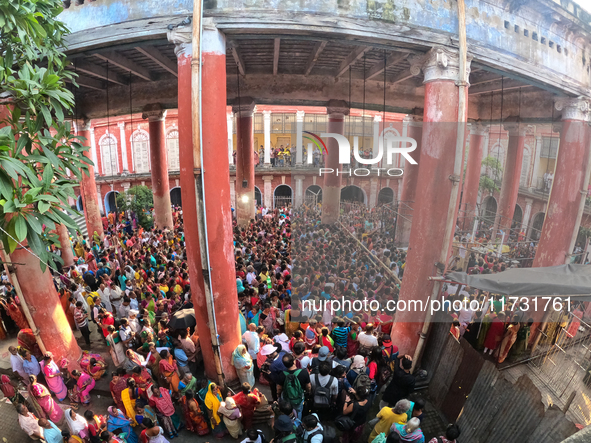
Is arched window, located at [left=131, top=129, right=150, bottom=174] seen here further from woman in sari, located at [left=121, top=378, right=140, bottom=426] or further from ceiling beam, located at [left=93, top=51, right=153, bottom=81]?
woman in sari, located at [left=121, top=378, right=140, bottom=426]

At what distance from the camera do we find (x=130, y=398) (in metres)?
4.43

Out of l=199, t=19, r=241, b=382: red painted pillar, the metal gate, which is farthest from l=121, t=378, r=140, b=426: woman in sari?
the metal gate

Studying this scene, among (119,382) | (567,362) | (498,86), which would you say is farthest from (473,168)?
(119,382)

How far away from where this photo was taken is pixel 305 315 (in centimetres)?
596

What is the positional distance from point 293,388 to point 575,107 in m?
8.10

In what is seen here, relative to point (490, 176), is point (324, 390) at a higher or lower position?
lower

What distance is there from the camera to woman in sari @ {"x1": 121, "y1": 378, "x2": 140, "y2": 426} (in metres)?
4.38

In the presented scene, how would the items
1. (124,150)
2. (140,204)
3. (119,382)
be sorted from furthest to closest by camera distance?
(124,150) < (140,204) < (119,382)

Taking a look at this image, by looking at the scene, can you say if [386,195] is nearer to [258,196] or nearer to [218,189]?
[258,196]

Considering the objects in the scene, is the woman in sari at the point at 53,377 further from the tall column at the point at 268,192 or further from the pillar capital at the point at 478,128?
the tall column at the point at 268,192

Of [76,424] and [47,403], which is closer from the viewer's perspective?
[76,424]

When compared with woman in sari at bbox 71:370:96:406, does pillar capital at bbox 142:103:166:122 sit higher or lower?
higher

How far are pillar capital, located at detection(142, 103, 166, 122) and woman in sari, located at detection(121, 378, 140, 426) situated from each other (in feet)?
30.1

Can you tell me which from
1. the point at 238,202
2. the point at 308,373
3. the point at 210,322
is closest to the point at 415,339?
the point at 308,373
